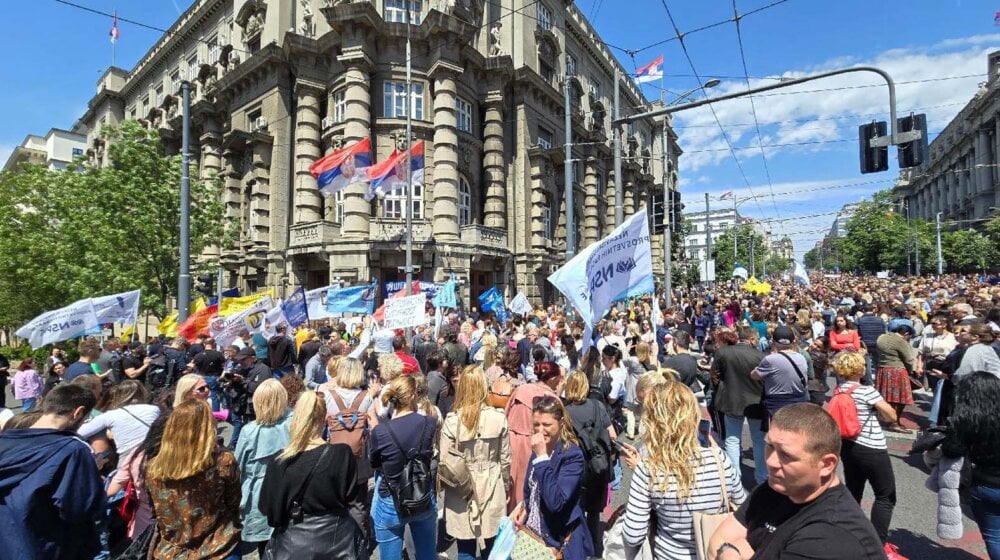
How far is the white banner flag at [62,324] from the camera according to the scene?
8.34 metres

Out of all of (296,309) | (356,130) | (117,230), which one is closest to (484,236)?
(356,130)

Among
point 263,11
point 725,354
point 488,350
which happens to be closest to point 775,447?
point 725,354

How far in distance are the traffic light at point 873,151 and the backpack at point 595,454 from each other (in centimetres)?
989

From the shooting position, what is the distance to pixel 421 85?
74.4ft

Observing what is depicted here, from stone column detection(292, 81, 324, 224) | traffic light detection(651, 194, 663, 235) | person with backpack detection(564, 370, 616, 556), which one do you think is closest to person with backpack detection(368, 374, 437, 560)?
person with backpack detection(564, 370, 616, 556)

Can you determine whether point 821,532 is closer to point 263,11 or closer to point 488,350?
point 488,350

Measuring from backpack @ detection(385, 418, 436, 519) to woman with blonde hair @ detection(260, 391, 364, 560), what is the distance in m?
0.51

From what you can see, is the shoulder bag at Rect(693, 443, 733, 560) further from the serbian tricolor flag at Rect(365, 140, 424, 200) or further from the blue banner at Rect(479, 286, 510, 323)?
the serbian tricolor flag at Rect(365, 140, 424, 200)

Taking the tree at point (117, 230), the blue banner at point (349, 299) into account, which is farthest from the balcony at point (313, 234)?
the blue banner at point (349, 299)

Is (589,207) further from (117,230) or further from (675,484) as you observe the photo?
(675,484)

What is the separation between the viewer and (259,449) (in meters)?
3.85

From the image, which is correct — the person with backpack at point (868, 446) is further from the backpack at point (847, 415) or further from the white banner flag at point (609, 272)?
the white banner flag at point (609, 272)

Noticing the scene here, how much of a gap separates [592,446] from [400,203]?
20.5m

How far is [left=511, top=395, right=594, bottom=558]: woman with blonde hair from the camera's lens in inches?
117
